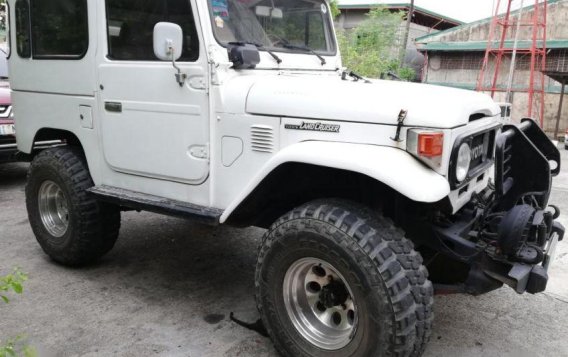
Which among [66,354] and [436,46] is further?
[436,46]

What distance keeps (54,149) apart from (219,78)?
1.83 metres

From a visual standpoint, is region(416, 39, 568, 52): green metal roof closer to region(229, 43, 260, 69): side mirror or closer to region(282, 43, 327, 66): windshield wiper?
region(282, 43, 327, 66): windshield wiper

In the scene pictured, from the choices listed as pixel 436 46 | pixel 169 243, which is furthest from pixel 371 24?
pixel 169 243

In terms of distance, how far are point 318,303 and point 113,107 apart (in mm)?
1991

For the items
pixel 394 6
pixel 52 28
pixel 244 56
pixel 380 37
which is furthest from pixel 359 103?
pixel 394 6

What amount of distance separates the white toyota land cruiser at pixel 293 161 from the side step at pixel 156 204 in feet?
0.05

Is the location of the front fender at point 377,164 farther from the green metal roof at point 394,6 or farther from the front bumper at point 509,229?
the green metal roof at point 394,6

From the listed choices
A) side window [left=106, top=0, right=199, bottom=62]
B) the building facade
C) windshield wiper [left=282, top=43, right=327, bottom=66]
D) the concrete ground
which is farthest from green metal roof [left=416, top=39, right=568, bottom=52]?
side window [left=106, top=0, right=199, bottom=62]

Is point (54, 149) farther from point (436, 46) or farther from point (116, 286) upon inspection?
point (436, 46)

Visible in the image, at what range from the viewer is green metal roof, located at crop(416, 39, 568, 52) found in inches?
543

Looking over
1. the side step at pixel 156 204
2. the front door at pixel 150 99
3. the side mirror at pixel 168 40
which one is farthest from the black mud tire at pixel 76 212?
the side mirror at pixel 168 40

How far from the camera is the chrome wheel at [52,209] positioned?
13.6 ft

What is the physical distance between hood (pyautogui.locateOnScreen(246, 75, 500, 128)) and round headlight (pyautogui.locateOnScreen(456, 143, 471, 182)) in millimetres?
134

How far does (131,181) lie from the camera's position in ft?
11.9
